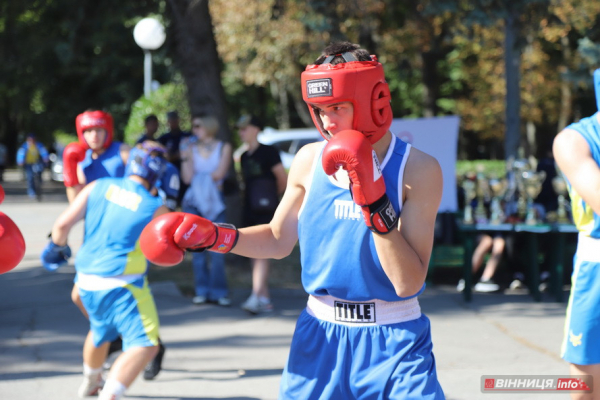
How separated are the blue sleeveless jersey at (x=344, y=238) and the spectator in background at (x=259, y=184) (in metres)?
4.54

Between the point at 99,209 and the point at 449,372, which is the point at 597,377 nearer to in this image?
the point at 449,372

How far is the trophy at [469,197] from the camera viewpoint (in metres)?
8.18

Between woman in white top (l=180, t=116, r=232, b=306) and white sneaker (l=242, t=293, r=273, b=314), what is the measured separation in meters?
0.36

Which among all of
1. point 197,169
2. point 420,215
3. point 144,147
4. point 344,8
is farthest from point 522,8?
point 420,215

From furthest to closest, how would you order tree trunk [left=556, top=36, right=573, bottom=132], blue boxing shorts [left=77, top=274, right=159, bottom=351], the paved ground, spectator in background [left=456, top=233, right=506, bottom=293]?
tree trunk [left=556, top=36, right=573, bottom=132], spectator in background [left=456, top=233, right=506, bottom=293], the paved ground, blue boxing shorts [left=77, top=274, right=159, bottom=351]

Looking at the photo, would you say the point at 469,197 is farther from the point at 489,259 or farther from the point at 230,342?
the point at 230,342

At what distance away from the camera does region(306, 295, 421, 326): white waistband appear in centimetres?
260

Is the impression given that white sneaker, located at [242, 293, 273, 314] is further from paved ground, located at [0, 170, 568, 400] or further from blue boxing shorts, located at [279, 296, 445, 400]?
blue boxing shorts, located at [279, 296, 445, 400]

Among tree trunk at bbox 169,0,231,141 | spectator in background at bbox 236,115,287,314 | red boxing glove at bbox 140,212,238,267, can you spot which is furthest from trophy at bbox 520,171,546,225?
red boxing glove at bbox 140,212,238,267

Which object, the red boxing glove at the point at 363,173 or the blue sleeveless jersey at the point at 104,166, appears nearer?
the red boxing glove at the point at 363,173

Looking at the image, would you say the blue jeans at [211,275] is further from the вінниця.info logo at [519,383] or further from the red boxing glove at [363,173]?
the red boxing glove at [363,173]

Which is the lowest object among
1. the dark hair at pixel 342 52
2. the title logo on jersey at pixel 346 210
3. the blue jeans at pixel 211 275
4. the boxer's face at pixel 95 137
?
the blue jeans at pixel 211 275

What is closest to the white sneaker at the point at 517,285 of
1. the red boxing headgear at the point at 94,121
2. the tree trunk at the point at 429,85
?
the red boxing headgear at the point at 94,121

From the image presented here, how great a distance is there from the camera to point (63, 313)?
7.18m
